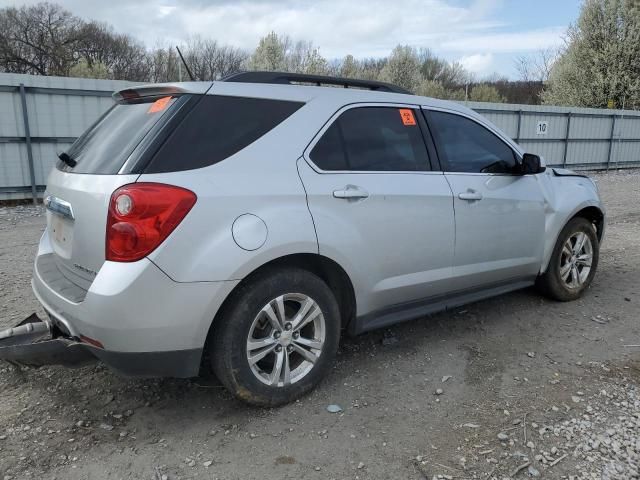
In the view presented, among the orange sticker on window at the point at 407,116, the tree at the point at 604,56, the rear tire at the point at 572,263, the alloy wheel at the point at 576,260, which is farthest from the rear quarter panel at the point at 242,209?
the tree at the point at 604,56

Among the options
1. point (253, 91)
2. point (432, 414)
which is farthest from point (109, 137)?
point (432, 414)

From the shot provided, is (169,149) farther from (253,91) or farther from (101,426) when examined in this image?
(101,426)

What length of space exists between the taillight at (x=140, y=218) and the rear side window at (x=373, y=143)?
889mm

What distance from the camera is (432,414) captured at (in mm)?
2994

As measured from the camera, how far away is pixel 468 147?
3.89 m

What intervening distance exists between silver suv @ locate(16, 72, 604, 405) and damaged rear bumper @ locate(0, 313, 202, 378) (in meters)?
0.01

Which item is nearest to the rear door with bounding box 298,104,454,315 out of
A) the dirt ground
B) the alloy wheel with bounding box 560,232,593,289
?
the dirt ground

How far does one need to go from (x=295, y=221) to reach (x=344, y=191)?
0.38 m

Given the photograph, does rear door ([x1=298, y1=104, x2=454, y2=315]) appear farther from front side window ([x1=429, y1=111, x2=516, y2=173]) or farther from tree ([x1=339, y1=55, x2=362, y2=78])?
tree ([x1=339, y1=55, x2=362, y2=78])

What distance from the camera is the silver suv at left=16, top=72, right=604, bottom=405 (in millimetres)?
2508

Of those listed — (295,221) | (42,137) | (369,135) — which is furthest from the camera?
(42,137)

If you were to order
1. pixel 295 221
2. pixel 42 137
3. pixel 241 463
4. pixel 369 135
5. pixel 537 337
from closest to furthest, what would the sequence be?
pixel 241 463 < pixel 295 221 < pixel 369 135 < pixel 537 337 < pixel 42 137

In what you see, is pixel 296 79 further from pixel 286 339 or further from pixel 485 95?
pixel 485 95

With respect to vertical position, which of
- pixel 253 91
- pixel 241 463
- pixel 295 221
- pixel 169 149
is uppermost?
pixel 253 91
